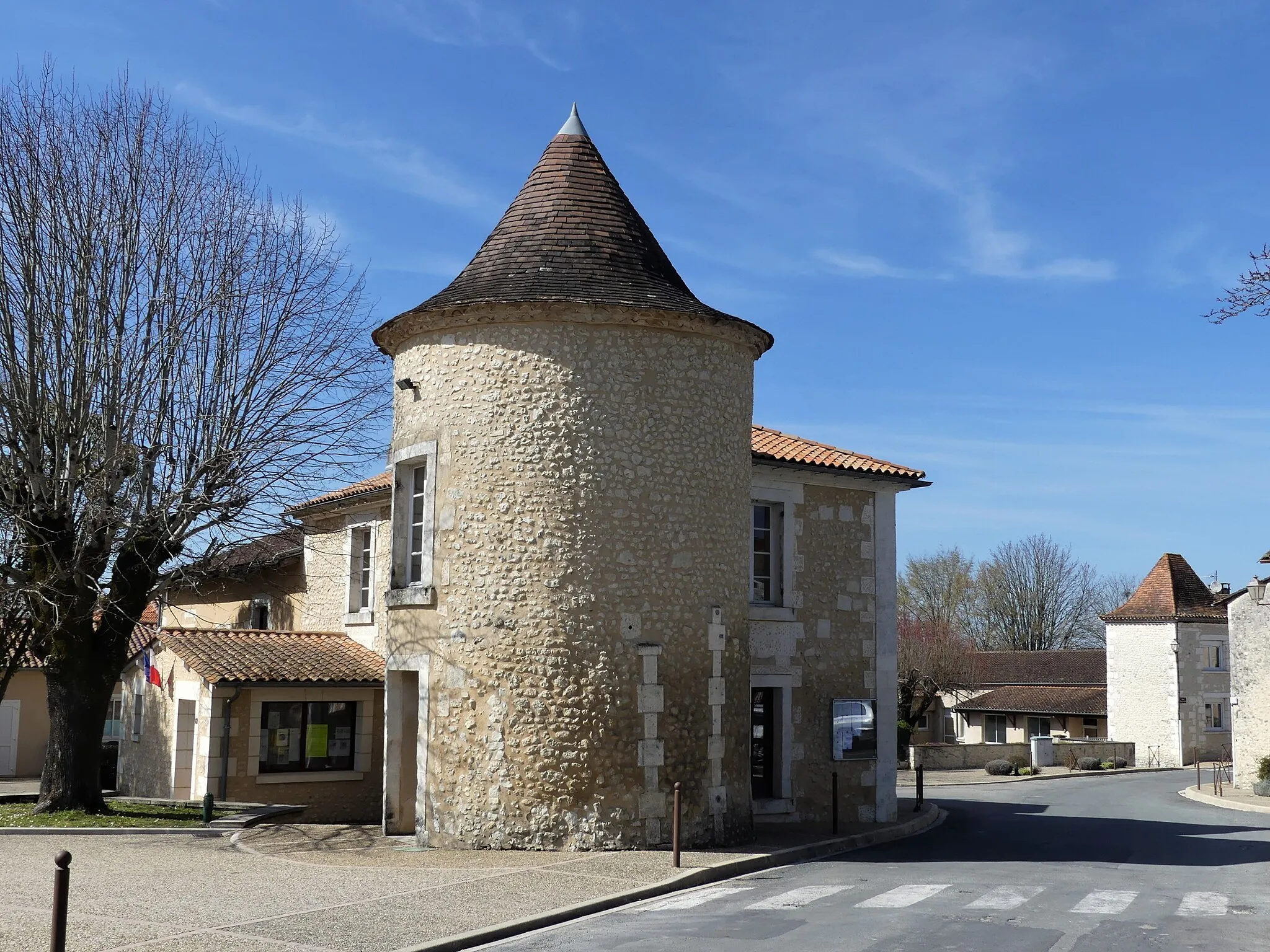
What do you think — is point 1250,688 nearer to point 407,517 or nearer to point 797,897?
point 797,897

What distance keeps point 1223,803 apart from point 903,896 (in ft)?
55.8

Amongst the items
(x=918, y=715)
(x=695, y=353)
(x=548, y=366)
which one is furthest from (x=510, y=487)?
(x=918, y=715)

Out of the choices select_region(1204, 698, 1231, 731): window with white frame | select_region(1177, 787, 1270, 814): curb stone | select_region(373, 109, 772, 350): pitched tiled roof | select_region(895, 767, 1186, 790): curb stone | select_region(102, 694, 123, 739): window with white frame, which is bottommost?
select_region(895, 767, 1186, 790): curb stone

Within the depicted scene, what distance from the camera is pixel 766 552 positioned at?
667 inches

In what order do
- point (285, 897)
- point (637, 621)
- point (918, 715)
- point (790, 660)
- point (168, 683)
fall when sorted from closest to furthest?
point (285, 897)
point (637, 621)
point (790, 660)
point (168, 683)
point (918, 715)

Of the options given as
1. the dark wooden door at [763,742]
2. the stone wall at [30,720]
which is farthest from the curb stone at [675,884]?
the stone wall at [30,720]

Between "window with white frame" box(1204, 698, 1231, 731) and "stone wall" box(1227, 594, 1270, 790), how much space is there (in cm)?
1393

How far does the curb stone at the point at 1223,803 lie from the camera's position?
2281cm

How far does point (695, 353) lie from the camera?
1405 centimetres

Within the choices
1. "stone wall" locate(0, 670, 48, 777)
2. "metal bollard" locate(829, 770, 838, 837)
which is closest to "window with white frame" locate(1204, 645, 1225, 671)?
"metal bollard" locate(829, 770, 838, 837)

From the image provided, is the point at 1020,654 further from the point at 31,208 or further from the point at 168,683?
the point at 31,208

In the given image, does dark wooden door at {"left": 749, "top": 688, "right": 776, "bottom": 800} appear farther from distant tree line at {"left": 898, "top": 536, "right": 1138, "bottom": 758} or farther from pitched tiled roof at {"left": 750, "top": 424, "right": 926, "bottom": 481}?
Result: distant tree line at {"left": 898, "top": 536, "right": 1138, "bottom": 758}

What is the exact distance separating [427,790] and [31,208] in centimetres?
892

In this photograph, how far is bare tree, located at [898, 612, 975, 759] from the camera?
1524 inches
